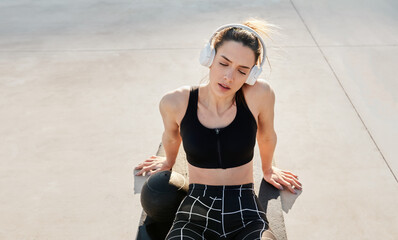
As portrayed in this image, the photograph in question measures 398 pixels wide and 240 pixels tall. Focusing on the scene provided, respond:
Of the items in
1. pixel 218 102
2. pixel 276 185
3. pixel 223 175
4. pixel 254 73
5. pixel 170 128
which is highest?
pixel 254 73

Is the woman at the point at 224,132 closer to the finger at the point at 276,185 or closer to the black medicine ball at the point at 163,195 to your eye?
the black medicine ball at the point at 163,195

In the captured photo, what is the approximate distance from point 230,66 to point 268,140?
0.69 m

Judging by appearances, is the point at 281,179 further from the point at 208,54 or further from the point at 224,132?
the point at 208,54

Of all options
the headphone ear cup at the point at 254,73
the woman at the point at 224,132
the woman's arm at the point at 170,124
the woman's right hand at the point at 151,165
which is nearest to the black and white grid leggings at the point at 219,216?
the woman at the point at 224,132

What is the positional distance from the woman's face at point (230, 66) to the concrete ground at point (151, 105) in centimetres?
125

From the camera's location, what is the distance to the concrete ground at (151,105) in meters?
3.10

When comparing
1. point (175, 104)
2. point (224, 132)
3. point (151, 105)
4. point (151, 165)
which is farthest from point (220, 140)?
point (151, 105)

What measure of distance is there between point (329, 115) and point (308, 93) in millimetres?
491

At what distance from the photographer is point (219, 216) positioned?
2.34m

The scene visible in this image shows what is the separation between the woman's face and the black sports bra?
0.22m

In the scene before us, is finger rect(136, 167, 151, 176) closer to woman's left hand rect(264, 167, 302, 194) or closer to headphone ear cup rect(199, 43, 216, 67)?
woman's left hand rect(264, 167, 302, 194)

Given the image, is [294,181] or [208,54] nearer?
[208,54]

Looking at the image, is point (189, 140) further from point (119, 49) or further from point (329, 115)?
point (119, 49)

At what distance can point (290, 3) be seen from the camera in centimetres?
705
